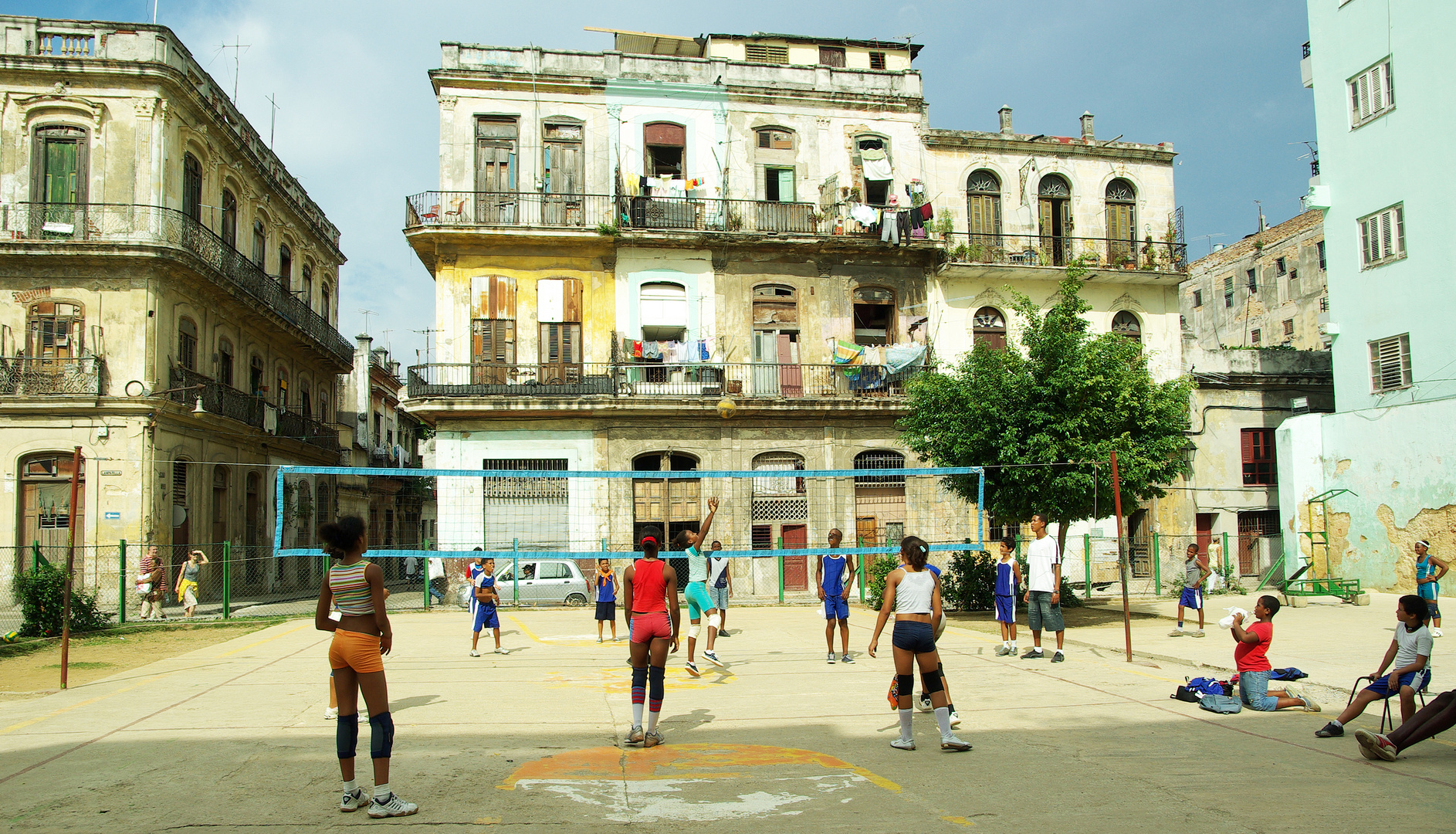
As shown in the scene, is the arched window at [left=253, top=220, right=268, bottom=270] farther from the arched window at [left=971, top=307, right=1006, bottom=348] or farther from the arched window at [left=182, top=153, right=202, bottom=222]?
the arched window at [left=971, top=307, right=1006, bottom=348]

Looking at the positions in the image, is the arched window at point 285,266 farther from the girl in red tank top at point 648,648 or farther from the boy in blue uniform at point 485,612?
the girl in red tank top at point 648,648

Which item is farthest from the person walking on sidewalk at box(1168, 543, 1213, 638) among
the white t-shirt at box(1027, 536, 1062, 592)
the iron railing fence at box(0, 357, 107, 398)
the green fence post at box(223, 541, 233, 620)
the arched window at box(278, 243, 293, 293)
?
the arched window at box(278, 243, 293, 293)

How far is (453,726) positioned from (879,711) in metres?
3.98

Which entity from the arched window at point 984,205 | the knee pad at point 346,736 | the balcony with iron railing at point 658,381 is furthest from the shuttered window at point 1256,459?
the knee pad at point 346,736

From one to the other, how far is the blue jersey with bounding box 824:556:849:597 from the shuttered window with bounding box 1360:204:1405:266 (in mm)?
19611

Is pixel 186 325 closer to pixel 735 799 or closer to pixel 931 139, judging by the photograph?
pixel 931 139

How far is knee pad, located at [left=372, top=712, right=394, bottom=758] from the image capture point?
598 centimetres

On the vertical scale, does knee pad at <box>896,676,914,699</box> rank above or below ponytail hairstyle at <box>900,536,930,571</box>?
below

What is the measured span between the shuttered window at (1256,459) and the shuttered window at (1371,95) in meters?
9.50

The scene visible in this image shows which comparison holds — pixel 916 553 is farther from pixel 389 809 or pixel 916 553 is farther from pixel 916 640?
pixel 389 809

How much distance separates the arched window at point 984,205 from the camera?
97.0ft

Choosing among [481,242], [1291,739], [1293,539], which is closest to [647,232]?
[481,242]

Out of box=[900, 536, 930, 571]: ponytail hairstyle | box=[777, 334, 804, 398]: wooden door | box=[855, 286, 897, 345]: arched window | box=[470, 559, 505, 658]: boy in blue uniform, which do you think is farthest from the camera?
box=[855, 286, 897, 345]: arched window

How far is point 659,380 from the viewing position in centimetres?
2717
